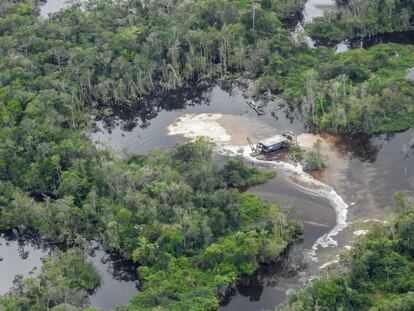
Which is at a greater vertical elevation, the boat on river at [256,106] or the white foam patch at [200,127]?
the boat on river at [256,106]

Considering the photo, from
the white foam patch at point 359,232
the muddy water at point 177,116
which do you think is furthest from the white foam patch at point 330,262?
the muddy water at point 177,116

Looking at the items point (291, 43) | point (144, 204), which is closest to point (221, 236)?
point (144, 204)

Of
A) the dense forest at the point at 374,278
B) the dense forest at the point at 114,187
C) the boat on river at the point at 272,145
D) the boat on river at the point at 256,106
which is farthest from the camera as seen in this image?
the boat on river at the point at 256,106

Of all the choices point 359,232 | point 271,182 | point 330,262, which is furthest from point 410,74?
point 330,262

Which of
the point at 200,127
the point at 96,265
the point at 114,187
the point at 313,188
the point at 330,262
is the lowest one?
the point at 96,265

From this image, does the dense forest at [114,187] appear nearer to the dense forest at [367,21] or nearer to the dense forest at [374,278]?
the dense forest at [374,278]

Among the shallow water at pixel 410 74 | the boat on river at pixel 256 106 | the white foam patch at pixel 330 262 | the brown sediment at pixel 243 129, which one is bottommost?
the white foam patch at pixel 330 262

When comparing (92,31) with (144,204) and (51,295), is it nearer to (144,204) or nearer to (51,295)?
(144,204)

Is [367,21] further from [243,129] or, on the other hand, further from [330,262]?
[330,262]
